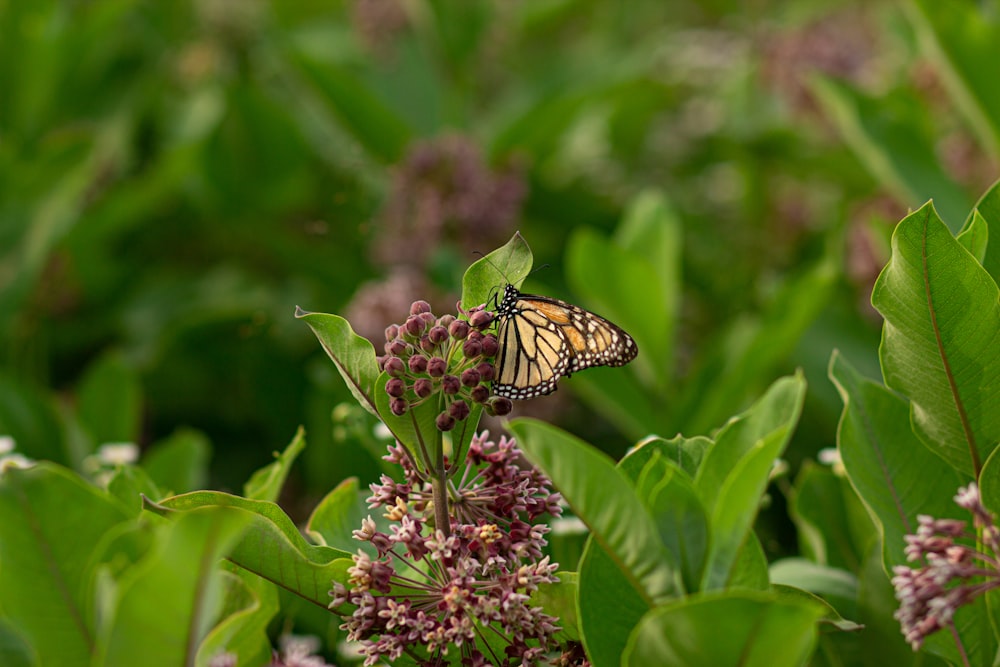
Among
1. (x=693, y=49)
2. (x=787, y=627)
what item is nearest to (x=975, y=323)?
(x=787, y=627)

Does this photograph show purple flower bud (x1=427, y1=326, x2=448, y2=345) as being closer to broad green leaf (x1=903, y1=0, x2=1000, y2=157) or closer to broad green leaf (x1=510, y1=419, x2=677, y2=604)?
broad green leaf (x1=510, y1=419, x2=677, y2=604)

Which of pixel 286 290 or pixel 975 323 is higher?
pixel 286 290

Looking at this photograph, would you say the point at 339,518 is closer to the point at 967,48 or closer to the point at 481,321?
the point at 481,321

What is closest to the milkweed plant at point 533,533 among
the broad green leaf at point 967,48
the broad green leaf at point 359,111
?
the broad green leaf at point 967,48

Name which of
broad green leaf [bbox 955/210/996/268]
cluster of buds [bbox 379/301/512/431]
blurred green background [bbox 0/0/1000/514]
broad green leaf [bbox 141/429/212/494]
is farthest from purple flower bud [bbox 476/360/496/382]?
blurred green background [bbox 0/0/1000/514]

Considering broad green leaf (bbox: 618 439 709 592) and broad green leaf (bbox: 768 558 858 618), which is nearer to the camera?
broad green leaf (bbox: 618 439 709 592)

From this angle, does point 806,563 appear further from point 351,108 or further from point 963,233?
point 351,108

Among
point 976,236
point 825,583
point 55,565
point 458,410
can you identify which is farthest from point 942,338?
point 55,565
